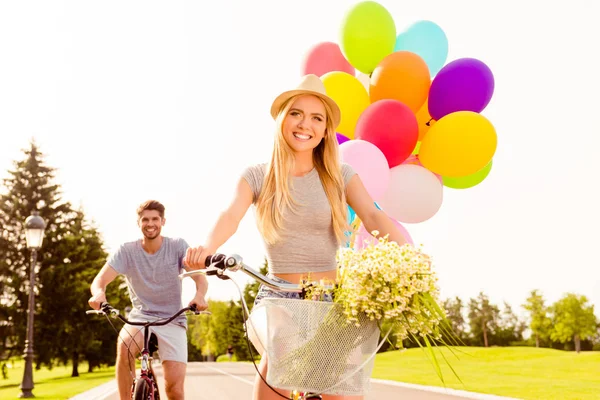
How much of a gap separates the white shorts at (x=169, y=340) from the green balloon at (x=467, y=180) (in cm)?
534

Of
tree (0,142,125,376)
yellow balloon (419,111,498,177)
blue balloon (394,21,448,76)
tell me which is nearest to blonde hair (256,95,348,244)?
yellow balloon (419,111,498,177)

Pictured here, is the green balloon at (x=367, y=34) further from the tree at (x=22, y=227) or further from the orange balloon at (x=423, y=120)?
the tree at (x=22, y=227)

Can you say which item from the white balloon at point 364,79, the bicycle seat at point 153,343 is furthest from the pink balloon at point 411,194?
the bicycle seat at point 153,343

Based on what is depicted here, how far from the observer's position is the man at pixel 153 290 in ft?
18.1

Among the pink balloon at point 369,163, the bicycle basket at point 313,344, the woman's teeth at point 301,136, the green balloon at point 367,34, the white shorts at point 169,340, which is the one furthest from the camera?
the green balloon at point 367,34

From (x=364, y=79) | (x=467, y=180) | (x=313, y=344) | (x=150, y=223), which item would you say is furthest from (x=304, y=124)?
(x=467, y=180)

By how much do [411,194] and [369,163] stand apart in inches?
36.3

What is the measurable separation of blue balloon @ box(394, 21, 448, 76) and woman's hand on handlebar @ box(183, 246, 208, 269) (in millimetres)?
7564

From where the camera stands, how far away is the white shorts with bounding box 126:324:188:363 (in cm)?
548

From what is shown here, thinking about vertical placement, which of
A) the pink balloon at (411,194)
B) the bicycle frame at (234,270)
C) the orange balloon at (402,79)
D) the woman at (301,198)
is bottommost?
the bicycle frame at (234,270)

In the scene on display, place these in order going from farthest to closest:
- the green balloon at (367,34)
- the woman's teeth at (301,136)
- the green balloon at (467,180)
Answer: the green balloon at (467,180) < the green balloon at (367,34) < the woman's teeth at (301,136)

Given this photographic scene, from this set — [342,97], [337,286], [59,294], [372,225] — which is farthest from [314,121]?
[59,294]

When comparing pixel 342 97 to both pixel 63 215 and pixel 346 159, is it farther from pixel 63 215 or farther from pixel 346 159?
pixel 63 215

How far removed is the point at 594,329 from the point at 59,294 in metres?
55.7
